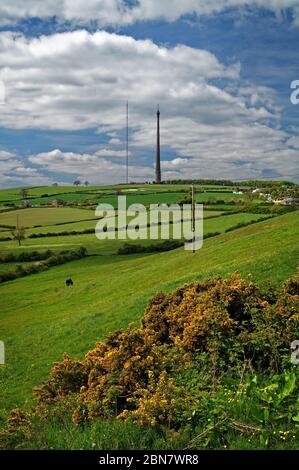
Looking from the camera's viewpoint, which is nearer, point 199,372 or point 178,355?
point 199,372

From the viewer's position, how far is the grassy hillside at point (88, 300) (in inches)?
970

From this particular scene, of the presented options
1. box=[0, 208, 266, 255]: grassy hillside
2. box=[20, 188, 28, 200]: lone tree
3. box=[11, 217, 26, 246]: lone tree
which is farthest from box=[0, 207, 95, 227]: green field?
box=[20, 188, 28, 200]: lone tree

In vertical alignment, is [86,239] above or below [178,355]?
below

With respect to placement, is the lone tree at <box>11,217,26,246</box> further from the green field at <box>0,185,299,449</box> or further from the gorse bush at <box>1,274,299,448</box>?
the gorse bush at <box>1,274,299,448</box>

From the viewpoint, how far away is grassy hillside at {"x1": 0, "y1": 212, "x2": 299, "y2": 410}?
24.6 m

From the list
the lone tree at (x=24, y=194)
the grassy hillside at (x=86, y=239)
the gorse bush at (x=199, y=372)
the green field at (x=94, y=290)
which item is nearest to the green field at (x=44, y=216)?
the grassy hillside at (x=86, y=239)

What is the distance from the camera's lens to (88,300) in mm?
45031

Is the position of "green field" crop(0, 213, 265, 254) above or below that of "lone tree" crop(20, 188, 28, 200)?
below

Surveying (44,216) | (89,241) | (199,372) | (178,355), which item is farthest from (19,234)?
(199,372)

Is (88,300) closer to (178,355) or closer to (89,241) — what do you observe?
(178,355)

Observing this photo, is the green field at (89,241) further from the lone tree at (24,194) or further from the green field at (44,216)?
the lone tree at (24,194)

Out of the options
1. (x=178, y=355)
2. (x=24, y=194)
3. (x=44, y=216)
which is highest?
(x=24, y=194)
